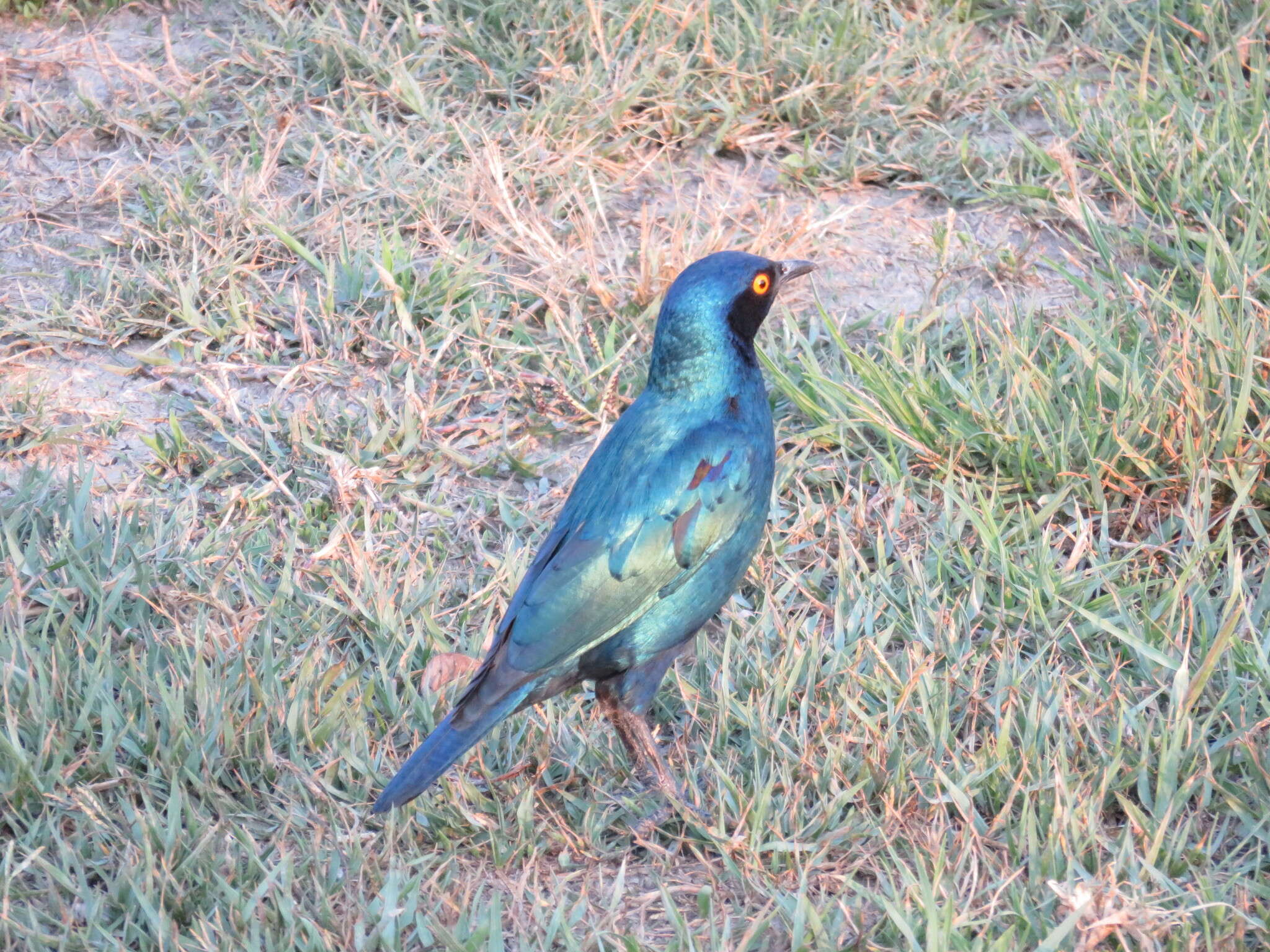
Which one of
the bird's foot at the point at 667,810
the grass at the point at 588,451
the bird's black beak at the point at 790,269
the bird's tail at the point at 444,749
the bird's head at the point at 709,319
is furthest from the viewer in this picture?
the bird's black beak at the point at 790,269

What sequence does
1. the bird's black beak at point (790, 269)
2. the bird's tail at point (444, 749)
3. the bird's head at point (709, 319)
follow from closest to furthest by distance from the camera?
the bird's tail at point (444, 749)
the bird's head at point (709, 319)
the bird's black beak at point (790, 269)

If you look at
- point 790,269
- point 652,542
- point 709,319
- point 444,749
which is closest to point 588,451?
point 790,269

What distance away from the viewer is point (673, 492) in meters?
2.99

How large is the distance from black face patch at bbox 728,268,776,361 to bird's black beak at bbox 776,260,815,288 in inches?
2.4

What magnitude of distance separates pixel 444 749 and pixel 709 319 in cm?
111

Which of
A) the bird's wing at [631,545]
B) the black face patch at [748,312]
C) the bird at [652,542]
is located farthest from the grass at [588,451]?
the black face patch at [748,312]

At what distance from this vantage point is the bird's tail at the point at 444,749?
274 cm

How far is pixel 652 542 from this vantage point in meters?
2.95

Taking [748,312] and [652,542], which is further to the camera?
[748,312]

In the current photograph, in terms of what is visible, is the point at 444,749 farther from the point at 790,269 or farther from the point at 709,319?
the point at 790,269

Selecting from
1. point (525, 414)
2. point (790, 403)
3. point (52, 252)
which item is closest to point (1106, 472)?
point (790, 403)

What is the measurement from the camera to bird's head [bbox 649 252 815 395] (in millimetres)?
3150

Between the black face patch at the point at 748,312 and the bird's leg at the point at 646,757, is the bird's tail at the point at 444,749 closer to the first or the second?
the bird's leg at the point at 646,757

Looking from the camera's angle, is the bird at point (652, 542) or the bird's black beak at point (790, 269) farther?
the bird's black beak at point (790, 269)
